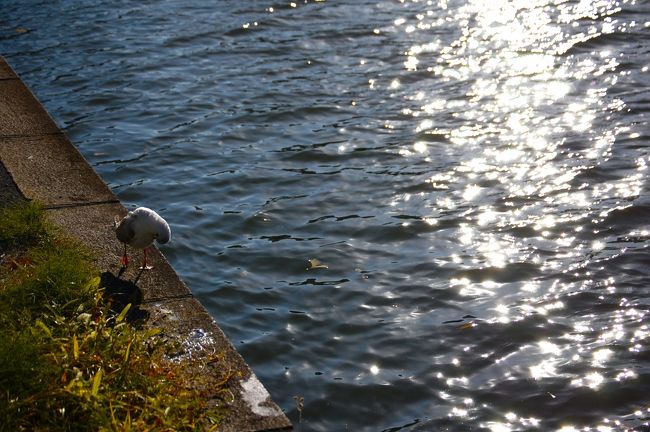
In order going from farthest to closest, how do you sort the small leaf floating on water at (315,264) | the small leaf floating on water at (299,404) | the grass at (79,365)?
the small leaf floating on water at (315,264), the small leaf floating on water at (299,404), the grass at (79,365)

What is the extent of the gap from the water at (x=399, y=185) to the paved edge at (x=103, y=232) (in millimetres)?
802

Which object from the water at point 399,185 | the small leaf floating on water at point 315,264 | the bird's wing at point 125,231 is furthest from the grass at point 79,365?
the small leaf floating on water at point 315,264

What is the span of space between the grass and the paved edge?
0.12 meters

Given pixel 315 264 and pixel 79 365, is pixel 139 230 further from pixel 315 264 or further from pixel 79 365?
pixel 315 264

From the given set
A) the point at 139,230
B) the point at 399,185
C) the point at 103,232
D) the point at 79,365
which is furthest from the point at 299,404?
the point at 399,185

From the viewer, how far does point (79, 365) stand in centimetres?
449

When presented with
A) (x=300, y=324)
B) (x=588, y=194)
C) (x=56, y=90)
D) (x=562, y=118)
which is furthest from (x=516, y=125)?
(x=56, y=90)

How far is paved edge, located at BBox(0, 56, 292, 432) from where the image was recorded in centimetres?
472

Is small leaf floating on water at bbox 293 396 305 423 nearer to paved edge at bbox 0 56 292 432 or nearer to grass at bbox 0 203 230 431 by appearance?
paved edge at bbox 0 56 292 432

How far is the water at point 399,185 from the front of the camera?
5.95 meters

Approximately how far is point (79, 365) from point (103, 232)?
1954mm

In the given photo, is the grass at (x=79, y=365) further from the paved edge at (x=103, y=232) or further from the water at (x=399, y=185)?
the water at (x=399, y=185)

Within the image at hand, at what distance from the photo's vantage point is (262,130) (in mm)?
10133

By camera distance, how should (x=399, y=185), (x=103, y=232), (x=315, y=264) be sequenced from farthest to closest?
(x=399, y=185), (x=315, y=264), (x=103, y=232)
